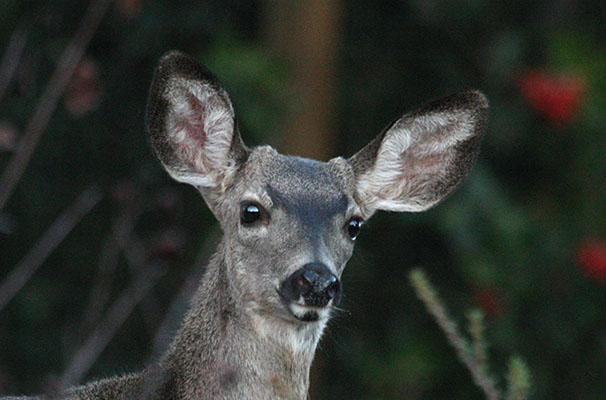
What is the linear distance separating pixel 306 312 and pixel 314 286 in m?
0.13

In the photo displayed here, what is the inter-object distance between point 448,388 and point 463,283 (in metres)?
0.74

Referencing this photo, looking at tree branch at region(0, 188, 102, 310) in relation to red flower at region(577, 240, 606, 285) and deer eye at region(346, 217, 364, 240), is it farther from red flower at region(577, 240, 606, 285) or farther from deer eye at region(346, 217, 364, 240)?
red flower at region(577, 240, 606, 285)

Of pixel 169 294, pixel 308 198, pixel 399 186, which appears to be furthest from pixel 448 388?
pixel 308 198

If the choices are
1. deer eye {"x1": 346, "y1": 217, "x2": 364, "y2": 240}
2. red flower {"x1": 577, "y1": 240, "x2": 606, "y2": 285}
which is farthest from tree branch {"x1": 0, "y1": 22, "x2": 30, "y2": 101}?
red flower {"x1": 577, "y1": 240, "x2": 606, "y2": 285}

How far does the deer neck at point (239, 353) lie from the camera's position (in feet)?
14.7

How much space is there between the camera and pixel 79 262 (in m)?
8.61

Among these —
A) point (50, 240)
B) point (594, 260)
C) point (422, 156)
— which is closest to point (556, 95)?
point (594, 260)

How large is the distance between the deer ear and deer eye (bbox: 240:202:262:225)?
1.85 ft

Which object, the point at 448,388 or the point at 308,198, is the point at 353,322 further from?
the point at 308,198

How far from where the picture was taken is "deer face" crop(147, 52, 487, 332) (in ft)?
14.9

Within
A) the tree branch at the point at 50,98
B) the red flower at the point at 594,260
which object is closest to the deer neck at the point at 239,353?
the tree branch at the point at 50,98

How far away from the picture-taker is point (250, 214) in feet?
15.7

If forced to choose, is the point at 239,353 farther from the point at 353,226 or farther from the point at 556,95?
the point at 556,95

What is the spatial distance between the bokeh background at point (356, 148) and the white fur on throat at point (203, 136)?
7.21ft
